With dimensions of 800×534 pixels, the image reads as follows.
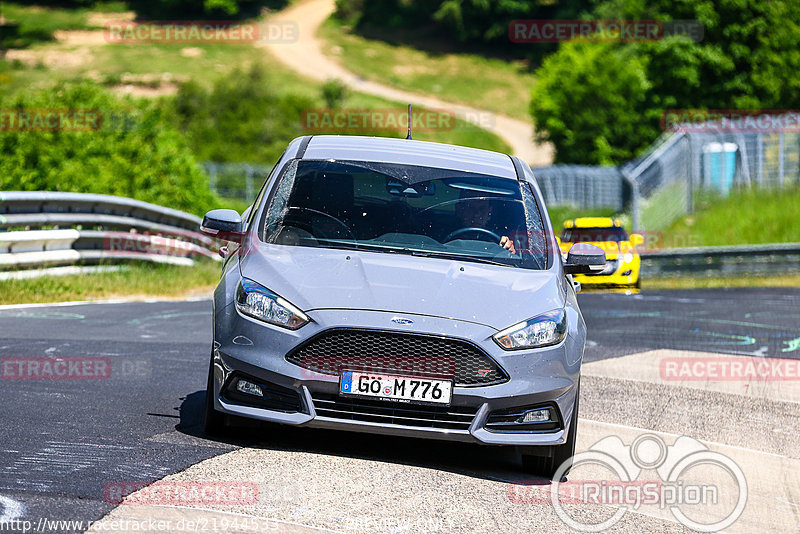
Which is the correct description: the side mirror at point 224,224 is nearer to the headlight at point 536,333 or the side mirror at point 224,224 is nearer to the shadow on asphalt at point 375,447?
the shadow on asphalt at point 375,447

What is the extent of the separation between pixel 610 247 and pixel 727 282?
6.57m

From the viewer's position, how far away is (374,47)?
365 ft

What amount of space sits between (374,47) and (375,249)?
346 ft

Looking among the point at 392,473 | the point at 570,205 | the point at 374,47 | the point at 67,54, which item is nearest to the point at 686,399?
the point at 392,473

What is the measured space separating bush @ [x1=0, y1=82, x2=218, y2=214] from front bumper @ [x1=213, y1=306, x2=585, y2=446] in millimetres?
18674

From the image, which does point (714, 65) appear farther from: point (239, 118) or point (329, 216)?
point (329, 216)

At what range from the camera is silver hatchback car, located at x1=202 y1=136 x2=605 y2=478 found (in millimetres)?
6504

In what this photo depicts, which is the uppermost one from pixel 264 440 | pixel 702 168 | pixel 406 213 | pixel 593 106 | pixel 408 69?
pixel 406 213

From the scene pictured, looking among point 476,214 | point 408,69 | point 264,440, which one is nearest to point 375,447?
point 264,440

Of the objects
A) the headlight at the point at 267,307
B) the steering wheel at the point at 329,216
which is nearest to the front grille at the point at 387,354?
the headlight at the point at 267,307

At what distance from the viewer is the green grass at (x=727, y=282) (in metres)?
27.0

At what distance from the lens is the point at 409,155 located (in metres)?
8.12

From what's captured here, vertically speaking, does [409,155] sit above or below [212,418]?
Result: above

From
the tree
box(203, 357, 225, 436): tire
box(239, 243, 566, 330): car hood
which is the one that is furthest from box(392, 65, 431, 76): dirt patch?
box(203, 357, 225, 436): tire
